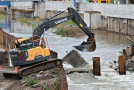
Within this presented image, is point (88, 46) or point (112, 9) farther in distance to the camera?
point (112, 9)

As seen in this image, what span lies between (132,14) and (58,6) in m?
22.4

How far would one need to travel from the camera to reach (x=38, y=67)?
55.7ft

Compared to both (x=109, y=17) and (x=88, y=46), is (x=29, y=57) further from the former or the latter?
(x=109, y=17)

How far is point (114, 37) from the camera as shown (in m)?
33.7

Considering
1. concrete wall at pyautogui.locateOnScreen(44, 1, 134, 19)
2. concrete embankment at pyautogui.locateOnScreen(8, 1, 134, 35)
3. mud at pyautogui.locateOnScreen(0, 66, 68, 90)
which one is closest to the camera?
mud at pyautogui.locateOnScreen(0, 66, 68, 90)

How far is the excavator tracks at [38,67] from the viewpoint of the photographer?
16016mm

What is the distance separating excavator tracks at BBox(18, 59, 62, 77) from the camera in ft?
52.5

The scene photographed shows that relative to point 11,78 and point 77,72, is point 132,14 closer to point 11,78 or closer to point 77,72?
point 77,72

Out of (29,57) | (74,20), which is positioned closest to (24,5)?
(74,20)

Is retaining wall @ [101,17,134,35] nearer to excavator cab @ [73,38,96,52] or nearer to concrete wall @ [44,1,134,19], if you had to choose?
concrete wall @ [44,1,134,19]

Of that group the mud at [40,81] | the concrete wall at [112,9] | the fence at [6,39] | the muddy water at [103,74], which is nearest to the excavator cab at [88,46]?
the muddy water at [103,74]

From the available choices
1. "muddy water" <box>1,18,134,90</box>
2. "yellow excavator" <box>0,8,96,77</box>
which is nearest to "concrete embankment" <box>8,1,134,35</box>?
"muddy water" <box>1,18,134,90</box>

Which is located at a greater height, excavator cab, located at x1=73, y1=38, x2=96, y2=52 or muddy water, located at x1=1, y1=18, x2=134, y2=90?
excavator cab, located at x1=73, y1=38, x2=96, y2=52

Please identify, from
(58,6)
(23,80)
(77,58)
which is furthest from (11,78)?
(58,6)
